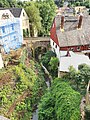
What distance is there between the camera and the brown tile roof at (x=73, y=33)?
110ft

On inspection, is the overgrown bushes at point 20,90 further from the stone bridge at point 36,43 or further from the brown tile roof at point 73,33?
the brown tile roof at point 73,33

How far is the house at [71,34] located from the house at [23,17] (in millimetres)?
8571

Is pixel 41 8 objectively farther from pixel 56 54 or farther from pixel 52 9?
pixel 56 54

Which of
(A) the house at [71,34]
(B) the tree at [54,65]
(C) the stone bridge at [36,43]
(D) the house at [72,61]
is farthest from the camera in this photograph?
(C) the stone bridge at [36,43]

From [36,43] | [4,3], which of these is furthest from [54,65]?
[4,3]

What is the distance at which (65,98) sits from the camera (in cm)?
2205

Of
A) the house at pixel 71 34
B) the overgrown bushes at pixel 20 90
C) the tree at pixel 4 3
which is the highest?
the tree at pixel 4 3

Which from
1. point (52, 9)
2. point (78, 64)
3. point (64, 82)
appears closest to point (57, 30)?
point (78, 64)

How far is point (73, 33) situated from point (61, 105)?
53.9 feet

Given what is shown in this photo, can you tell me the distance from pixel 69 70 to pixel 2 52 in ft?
38.9

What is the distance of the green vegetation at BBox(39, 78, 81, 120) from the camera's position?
67.4 feet

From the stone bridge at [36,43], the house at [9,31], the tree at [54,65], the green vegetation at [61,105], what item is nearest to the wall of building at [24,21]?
the house at [9,31]

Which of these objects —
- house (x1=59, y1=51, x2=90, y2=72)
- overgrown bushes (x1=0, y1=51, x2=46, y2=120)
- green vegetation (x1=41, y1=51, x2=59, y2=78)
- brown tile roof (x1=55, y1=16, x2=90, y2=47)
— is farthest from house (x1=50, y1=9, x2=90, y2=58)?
overgrown bushes (x1=0, y1=51, x2=46, y2=120)

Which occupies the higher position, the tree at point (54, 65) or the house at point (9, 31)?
the house at point (9, 31)
